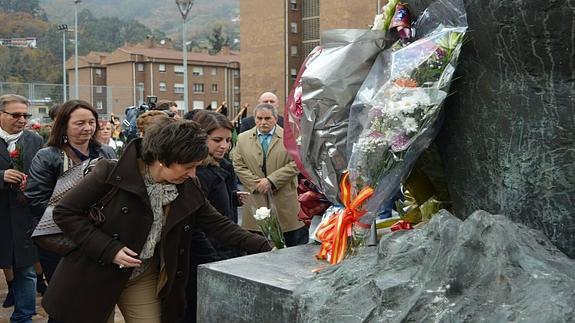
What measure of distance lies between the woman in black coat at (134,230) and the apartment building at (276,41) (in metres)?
42.6

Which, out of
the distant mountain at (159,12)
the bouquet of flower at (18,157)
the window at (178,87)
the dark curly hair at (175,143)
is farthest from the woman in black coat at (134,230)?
the distant mountain at (159,12)

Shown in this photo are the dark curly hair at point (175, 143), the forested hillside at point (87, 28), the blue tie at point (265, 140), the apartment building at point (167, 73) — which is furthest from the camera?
the forested hillside at point (87, 28)

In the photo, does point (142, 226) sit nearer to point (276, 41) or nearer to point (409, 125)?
point (409, 125)

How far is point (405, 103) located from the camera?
2.00 m

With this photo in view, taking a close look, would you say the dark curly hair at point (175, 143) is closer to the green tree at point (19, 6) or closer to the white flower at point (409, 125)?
the white flower at point (409, 125)

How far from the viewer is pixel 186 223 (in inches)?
124

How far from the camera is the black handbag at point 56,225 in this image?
9.90 feet

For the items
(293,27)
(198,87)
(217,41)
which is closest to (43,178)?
(293,27)

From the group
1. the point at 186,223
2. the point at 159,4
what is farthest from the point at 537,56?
the point at 159,4

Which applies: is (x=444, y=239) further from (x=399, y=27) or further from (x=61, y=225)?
(x=61, y=225)

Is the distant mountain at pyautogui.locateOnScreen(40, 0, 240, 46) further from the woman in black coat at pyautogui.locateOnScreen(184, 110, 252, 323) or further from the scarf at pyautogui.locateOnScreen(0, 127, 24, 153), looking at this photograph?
the woman in black coat at pyautogui.locateOnScreen(184, 110, 252, 323)

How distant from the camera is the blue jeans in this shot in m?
4.87

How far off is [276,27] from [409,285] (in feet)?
157

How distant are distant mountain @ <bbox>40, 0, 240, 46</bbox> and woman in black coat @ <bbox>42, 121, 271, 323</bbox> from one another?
123 metres
